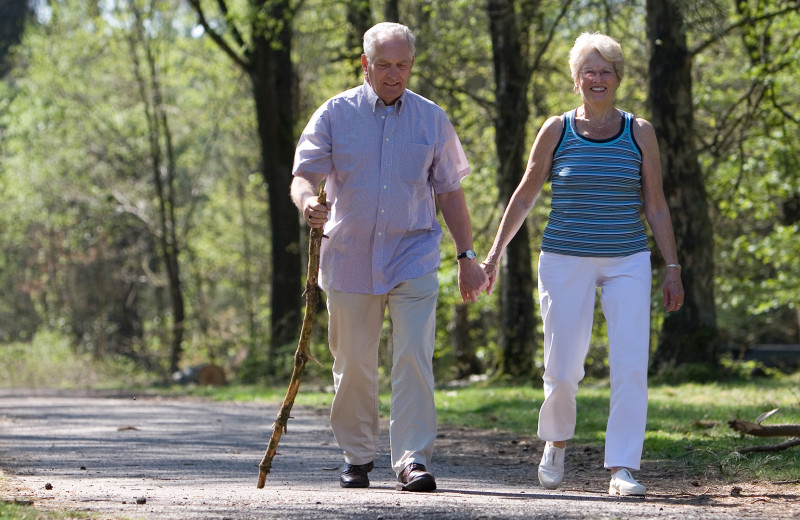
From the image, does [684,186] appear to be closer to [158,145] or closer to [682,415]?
[682,415]

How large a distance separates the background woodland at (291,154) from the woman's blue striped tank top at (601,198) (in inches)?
300

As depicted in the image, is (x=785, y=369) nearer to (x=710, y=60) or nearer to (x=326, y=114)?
(x=710, y=60)

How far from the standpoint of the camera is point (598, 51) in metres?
5.84

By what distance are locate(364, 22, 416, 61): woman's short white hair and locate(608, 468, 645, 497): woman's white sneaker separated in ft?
7.47

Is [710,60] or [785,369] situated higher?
[710,60]

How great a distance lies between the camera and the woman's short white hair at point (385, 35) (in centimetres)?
579

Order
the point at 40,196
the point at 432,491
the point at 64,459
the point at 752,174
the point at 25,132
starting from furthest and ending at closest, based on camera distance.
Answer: the point at 25,132, the point at 40,196, the point at 752,174, the point at 64,459, the point at 432,491

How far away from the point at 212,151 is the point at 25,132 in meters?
6.43

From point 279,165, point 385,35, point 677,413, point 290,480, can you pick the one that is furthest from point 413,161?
point 279,165

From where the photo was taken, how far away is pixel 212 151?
138 feet

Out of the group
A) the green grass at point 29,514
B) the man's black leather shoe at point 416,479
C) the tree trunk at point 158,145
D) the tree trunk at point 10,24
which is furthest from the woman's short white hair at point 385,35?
the tree trunk at point 158,145

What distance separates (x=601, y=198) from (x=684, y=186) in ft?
26.8

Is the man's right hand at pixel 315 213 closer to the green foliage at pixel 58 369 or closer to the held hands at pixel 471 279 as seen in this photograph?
the held hands at pixel 471 279

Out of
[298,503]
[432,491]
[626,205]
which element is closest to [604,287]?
[626,205]
